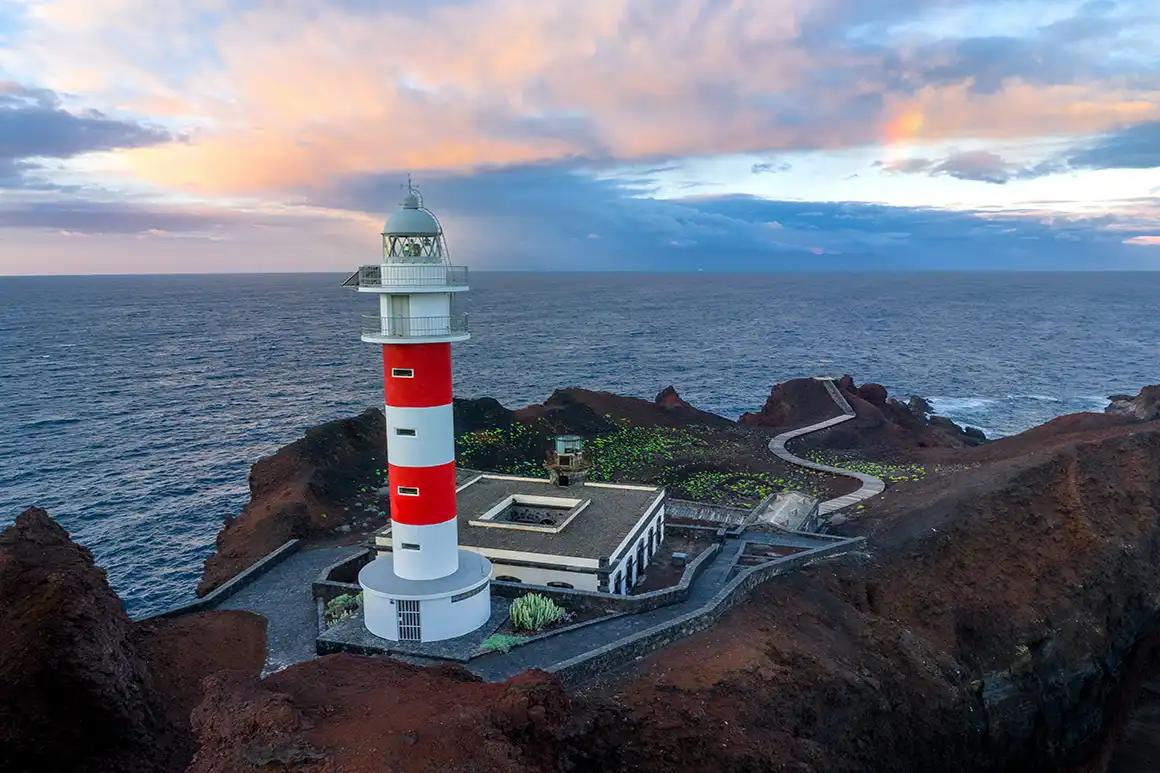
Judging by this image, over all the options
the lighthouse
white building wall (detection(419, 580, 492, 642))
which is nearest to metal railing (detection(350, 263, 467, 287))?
the lighthouse

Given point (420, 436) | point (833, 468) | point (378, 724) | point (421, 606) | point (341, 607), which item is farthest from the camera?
point (833, 468)

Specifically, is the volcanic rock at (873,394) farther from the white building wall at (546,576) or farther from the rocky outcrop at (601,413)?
the white building wall at (546,576)

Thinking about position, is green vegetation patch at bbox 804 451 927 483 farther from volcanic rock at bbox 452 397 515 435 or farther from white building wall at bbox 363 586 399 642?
white building wall at bbox 363 586 399 642

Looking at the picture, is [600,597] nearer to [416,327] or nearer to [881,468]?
[416,327]

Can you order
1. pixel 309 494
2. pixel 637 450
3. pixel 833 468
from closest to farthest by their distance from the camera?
1. pixel 309 494
2. pixel 833 468
3. pixel 637 450

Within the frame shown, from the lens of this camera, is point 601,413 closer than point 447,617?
No

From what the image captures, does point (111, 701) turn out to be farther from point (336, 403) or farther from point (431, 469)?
point (336, 403)

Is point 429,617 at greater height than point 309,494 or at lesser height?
greater

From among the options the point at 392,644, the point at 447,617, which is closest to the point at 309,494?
the point at 392,644
